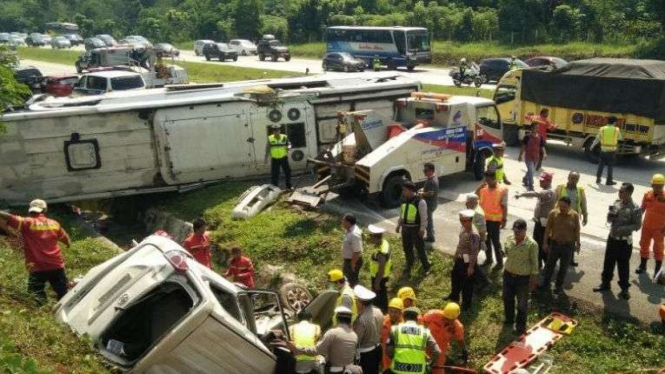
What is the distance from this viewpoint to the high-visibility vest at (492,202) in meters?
9.91

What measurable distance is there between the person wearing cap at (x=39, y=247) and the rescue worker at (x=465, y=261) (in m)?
5.46

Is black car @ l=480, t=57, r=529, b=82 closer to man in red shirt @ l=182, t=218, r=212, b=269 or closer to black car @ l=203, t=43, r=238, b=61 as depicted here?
black car @ l=203, t=43, r=238, b=61

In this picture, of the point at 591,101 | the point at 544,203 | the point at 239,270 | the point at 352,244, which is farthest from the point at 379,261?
the point at 591,101

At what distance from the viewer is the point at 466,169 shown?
15.7 meters

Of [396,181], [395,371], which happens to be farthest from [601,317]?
[396,181]

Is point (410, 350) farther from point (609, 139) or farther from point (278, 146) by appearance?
point (609, 139)

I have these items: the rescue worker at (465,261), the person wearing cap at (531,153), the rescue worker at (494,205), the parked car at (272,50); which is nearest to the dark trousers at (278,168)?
the person wearing cap at (531,153)

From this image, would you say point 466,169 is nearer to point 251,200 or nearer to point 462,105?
point 462,105

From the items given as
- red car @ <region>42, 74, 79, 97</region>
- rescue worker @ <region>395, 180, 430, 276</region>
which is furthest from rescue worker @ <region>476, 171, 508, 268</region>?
red car @ <region>42, 74, 79, 97</region>

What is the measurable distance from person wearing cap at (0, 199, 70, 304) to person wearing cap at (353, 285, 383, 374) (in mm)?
4146

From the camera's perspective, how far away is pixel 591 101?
17344 mm

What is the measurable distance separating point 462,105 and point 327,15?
46.8 meters

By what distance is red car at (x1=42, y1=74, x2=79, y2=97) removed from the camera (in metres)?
25.2

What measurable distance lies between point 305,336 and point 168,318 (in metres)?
1.57
